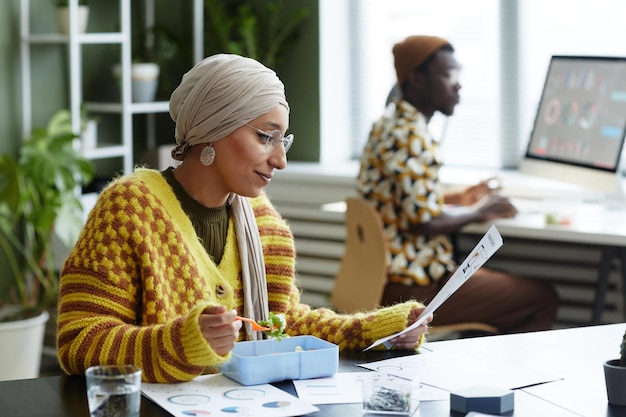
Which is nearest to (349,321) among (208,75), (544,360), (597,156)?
(544,360)

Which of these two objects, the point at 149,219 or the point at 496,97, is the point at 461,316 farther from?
the point at 149,219

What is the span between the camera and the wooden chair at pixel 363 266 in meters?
3.28

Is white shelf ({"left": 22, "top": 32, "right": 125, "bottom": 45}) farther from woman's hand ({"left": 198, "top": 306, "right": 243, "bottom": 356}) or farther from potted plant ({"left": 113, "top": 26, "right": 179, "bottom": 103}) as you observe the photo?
woman's hand ({"left": 198, "top": 306, "right": 243, "bottom": 356})

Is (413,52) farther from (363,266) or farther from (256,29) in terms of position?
(256,29)

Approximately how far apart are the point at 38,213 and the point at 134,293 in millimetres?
2176

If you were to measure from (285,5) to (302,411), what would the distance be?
349cm

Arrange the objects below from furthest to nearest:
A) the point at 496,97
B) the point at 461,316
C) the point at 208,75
Answer: the point at 496,97 → the point at 461,316 → the point at 208,75

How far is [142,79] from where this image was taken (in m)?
4.50

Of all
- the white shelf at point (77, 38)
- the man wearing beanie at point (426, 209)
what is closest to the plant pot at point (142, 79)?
the white shelf at point (77, 38)

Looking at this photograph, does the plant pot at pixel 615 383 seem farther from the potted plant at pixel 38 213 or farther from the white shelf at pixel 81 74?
the white shelf at pixel 81 74

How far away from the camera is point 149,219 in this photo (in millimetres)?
1847

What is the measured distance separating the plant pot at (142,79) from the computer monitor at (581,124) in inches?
66.9

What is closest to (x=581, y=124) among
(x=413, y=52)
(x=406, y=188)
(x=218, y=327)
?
(x=413, y=52)

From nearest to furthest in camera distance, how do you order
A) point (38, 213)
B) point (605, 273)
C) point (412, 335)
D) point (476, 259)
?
point (476, 259) < point (412, 335) < point (605, 273) < point (38, 213)
